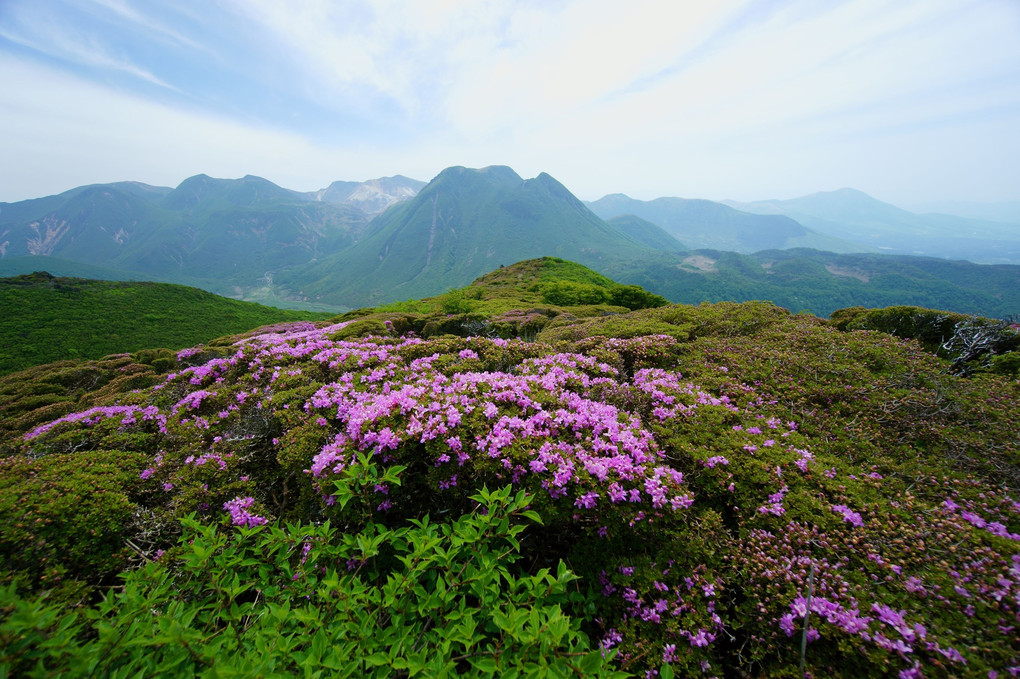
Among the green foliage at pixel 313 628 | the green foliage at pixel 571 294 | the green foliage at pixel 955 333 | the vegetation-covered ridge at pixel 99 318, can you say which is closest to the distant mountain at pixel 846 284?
the green foliage at pixel 571 294

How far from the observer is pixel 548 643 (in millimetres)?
2234

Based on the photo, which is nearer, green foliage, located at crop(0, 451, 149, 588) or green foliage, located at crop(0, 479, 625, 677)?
green foliage, located at crop(0, 479, 625, 677)

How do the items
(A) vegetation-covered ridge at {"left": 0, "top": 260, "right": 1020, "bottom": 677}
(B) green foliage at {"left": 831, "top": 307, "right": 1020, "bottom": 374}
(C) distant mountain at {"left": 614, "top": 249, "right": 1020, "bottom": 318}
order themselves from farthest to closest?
(C) distant mountain at {"left": 614, "top": 249, "right": 1020, "bottom": 318}, (B) green foliage at {"left": 831, "top": 307, "right": 1020, "bottom": 374}, (A) vegetation-covered ridge at {"left": 0, "top": 260, "right": 1020, "bottom": 677}

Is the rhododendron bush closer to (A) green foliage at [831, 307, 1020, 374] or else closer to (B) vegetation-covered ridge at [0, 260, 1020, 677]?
(B) vegetation-covered ridge at [0, 260, 1020, 677]

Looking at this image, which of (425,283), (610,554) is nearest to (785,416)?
(610,554)

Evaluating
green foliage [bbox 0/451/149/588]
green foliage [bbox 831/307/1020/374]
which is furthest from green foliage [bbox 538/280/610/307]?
green foliage [bbox 0/451/149/588]

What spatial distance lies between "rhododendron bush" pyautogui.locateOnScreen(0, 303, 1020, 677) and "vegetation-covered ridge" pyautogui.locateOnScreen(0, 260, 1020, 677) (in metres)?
0.03

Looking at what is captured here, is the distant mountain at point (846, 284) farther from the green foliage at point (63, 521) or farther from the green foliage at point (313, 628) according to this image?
the green foliage at point (63, 521)

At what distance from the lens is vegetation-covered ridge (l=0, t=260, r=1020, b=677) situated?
2.42 m

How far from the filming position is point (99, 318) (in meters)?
37.3

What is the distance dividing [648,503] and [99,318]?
2170 inches

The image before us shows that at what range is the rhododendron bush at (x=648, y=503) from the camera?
292cm

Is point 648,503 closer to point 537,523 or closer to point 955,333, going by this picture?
point 537,523

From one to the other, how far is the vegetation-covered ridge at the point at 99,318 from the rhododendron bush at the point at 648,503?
38.5 m
